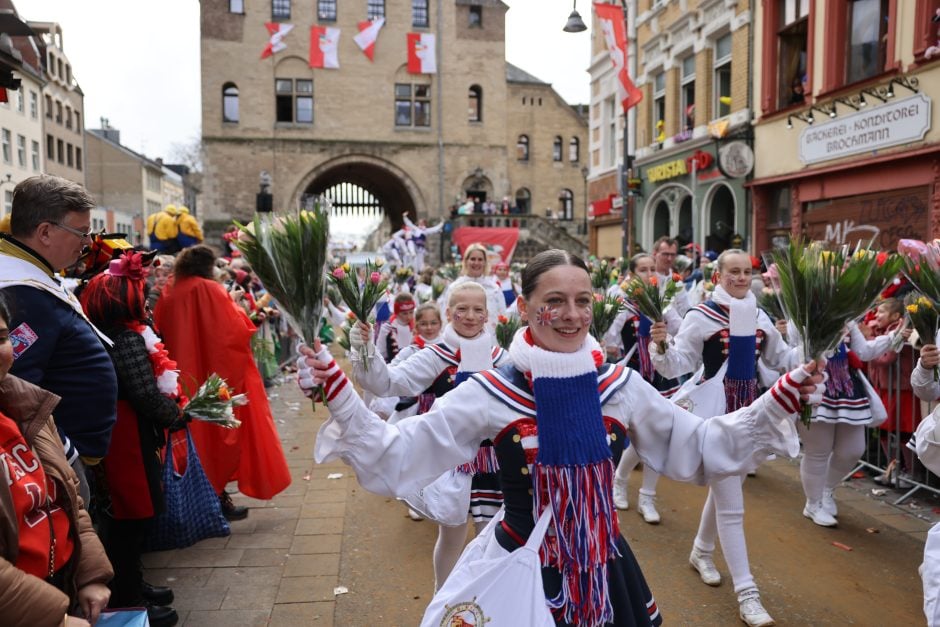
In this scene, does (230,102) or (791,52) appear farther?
(230,102)

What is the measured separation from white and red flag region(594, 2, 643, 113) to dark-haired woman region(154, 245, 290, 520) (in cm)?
1449

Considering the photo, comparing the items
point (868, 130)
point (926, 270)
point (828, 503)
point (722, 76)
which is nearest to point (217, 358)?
point (926, 270)

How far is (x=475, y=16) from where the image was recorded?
118ft

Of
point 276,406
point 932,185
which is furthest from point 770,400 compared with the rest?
point 932,185

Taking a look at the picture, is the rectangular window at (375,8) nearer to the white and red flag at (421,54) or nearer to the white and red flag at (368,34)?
the white and red flag at (368,34)

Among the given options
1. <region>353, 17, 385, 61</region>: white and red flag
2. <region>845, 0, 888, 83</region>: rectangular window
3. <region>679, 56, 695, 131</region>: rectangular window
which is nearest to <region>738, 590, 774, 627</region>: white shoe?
<region>845, 0, 888, 83</region>: rectangular window

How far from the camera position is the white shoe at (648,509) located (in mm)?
5668

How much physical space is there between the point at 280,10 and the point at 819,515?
113 feet

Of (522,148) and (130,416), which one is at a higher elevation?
(522,148)

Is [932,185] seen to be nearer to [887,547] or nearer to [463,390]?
[887,547]

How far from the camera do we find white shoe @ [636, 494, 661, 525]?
18.6 feet

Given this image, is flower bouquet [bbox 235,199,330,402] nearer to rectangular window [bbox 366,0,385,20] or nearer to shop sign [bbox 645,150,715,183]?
shop sign [bbox 645,150,715,183]

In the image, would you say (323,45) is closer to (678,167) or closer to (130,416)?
(678,167)

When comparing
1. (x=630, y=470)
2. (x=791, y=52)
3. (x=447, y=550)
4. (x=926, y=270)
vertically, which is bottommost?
(x=630, y=470)
